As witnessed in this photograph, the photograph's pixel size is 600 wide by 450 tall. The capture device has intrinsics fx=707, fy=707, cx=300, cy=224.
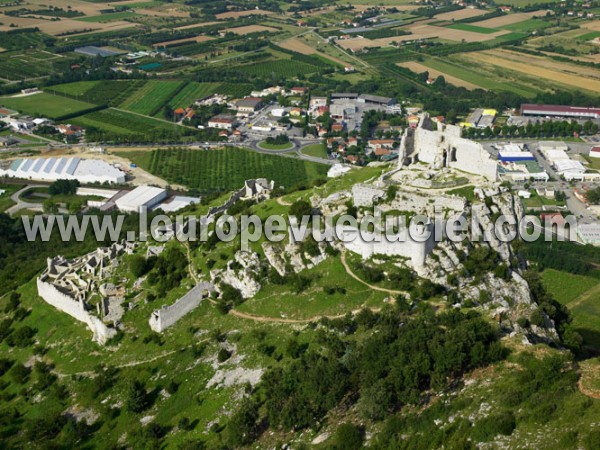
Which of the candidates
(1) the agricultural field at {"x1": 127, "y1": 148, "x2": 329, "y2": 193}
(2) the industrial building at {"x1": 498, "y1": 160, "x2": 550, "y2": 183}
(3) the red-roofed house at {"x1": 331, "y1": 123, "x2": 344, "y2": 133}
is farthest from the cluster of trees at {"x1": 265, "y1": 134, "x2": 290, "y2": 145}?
(2) the industrial building at {"x1": 498, "y1": 160, "x2": 550, "y2": 183}

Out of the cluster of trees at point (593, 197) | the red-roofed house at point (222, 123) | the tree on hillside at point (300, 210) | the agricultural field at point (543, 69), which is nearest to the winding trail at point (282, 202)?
the tree on hillside at point (300, 210)

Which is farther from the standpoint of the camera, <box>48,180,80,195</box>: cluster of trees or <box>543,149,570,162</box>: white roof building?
<box>543,149,570,162</box>: white roof building

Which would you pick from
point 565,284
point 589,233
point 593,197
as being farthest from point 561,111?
point 565,284

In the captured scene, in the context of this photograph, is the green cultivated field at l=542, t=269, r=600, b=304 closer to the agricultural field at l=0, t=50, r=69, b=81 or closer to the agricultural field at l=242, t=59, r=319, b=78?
the agricultural field at l=242, t=59, r=319, b=78

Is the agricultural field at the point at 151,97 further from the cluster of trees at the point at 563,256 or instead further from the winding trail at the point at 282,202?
the winding trail at the point at 282,202

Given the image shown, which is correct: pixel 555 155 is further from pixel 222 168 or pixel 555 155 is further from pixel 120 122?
pixel 120 122

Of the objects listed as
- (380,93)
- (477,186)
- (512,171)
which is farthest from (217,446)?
(380,93)

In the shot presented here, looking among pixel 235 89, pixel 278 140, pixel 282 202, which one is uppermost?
pixel 282 202
